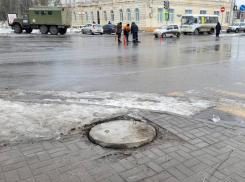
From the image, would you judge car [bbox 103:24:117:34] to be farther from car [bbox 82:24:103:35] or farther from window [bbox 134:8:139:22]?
window [bbox 134:8:139:22]

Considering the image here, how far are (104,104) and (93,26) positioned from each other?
3375cm

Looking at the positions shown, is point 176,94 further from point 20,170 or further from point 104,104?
point 20,170

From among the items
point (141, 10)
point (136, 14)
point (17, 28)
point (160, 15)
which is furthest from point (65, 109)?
point (136, 14)

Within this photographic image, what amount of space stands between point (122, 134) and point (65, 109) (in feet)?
5.30

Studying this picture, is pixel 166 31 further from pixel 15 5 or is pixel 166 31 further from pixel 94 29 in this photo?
pixel 15 5

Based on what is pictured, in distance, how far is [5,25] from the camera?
5628 centimetres

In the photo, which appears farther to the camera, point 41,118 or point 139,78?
point 139,78

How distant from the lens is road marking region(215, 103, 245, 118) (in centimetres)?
522

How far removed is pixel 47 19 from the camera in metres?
35.2

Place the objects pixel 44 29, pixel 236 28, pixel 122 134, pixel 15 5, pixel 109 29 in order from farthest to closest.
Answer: pixel 15 5 < pixel 236 28 < pixel 109 29 < pixel 44 29 < pixel 122 134

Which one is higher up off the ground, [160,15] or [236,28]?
[160,15]

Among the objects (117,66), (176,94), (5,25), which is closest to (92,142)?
(176,94)

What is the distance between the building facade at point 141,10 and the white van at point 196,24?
237 inches

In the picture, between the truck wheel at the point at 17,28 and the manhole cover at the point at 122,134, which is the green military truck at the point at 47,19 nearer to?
the truck wheel at the point at 17,28
